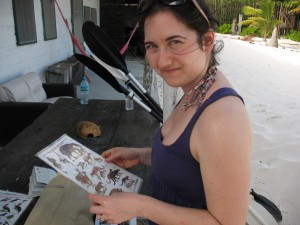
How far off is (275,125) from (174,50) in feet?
13.5

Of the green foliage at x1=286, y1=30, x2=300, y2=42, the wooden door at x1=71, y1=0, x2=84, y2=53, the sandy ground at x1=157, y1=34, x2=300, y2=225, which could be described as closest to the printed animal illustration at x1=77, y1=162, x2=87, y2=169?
the sandy ground at x1=157, y1=34, x2=300, y2=225

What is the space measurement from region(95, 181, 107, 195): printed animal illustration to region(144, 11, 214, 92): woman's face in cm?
49

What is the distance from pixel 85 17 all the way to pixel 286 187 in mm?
8155

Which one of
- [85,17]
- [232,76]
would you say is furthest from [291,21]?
[85,17]

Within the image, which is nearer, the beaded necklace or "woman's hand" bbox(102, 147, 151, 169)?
the beaded necklace

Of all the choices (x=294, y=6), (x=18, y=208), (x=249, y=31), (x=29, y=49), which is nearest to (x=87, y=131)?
(x=18, y=208)

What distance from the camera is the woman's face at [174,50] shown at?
948 millimetres

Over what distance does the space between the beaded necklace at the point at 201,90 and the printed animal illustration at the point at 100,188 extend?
1.51 ft

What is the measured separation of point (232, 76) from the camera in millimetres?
9125

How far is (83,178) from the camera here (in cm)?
118

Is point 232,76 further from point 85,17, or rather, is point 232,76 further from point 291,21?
point 291,21

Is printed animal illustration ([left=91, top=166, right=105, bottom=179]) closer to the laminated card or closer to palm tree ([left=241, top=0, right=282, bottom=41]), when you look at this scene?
the laminated card

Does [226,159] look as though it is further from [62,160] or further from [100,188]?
[62,160]

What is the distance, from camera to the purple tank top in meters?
0.88
